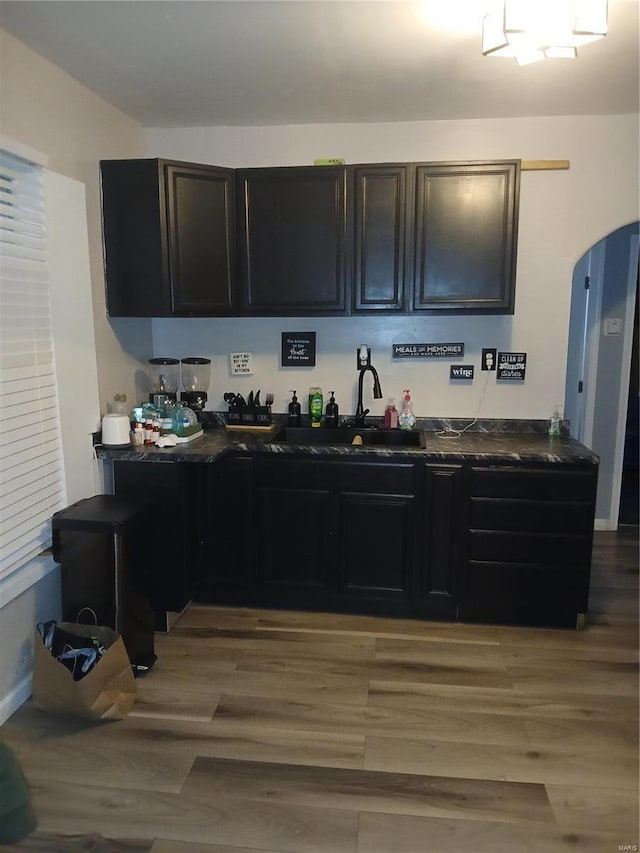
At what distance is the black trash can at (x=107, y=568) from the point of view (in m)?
2.48

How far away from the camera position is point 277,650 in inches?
111

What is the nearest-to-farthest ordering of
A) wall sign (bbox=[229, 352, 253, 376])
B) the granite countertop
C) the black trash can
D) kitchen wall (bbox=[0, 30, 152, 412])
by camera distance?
kitchen wall (bbox=[0, 30, 152, 412]), the black trash can, the granite countertop, wall sign (bbox=[229, 352, 253, 376])

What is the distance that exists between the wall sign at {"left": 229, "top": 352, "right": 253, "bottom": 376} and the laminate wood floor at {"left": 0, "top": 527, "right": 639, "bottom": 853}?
4.73 feet

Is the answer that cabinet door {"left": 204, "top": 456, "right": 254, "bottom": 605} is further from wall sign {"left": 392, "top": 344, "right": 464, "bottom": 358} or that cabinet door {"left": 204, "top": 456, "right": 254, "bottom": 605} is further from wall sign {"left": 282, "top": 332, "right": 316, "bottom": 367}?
wall sign {"left": 392, "top": 344, "right": 464, "bottom": 358}

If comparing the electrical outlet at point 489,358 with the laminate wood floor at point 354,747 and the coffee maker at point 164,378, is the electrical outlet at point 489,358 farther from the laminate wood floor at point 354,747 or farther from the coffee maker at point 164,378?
the coffee maker at point 164,378

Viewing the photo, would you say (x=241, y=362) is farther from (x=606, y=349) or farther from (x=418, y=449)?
(x=606, y=349)

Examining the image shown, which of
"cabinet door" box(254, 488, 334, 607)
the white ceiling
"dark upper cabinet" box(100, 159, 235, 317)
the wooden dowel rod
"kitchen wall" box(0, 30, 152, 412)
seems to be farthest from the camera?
the wooden dowel rod

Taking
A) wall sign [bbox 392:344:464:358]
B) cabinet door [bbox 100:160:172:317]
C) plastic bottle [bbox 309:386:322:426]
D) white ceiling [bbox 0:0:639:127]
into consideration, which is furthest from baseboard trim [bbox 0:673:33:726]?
white ceiling [bbox 0:0:639:127]

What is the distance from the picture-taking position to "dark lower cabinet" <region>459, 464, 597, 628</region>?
290 centimetres

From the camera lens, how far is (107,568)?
2486 mm

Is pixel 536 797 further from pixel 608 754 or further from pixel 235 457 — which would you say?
pixel 235 457

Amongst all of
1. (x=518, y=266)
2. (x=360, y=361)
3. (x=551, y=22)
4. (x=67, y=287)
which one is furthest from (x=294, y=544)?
(x=551, y=22)

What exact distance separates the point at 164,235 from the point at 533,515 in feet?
7.41

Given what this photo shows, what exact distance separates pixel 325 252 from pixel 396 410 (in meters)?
0.97
